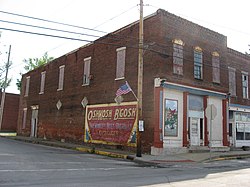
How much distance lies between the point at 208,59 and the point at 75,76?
12.1 m

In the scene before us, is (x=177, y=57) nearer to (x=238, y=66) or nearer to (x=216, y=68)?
(x=216, y=68)

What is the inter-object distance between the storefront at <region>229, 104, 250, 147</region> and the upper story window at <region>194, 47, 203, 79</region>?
17.7 feet

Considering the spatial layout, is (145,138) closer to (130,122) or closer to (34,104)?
(130,122)

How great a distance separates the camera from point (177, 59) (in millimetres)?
19438

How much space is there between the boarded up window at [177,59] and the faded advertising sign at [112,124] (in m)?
3.63

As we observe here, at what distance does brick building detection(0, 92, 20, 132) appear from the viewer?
4656 cm

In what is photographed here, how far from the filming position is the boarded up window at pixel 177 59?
19.2 meters

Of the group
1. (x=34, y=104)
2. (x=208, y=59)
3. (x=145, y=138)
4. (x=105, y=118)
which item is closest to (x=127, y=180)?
(x=145, y=138)

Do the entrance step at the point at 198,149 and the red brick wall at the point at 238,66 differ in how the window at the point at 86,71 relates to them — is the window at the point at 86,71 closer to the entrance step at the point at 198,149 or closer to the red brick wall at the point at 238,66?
the entrance step at the point at 198,149

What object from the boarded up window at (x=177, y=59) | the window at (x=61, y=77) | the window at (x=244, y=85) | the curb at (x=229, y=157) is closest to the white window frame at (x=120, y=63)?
the boarded up window at (x=177, y=59)

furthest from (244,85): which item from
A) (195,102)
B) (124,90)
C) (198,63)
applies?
(124,90)

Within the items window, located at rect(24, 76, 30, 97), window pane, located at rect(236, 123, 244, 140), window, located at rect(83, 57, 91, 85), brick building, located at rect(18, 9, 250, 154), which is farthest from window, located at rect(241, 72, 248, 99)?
window, located at rect(24, 76, 30, 97)

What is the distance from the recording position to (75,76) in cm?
2675

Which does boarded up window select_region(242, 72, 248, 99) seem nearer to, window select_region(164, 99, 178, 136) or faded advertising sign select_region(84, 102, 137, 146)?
window select_region(164, 99, 178, 136)
